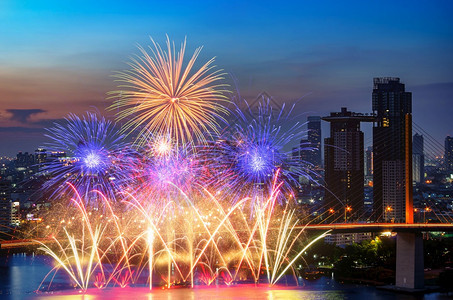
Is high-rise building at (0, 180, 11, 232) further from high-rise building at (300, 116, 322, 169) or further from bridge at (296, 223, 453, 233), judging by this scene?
bridge at (296, 223, 453, 233)

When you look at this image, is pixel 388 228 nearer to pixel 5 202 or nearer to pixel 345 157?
pixel 345 157

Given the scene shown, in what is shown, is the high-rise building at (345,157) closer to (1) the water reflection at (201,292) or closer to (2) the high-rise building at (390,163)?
(2) the high-rise building at (390,163)

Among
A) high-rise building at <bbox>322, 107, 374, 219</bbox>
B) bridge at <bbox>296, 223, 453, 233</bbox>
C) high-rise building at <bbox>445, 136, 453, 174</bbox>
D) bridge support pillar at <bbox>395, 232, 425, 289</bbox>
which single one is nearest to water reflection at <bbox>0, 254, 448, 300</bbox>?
bridge support pillar at <bbox>395, 232, 425, 289</bbox>

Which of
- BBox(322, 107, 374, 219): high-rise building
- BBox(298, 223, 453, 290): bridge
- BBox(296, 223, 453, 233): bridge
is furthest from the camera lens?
BBox(322, 107, 374, 219): high-rise building

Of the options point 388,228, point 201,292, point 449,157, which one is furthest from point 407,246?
point 449,157

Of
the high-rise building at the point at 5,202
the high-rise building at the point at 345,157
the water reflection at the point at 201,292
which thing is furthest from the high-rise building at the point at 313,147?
the water reflection at the point at 201,292

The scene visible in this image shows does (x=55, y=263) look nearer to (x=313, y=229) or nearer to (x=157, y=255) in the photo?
(x=157, y=255)
